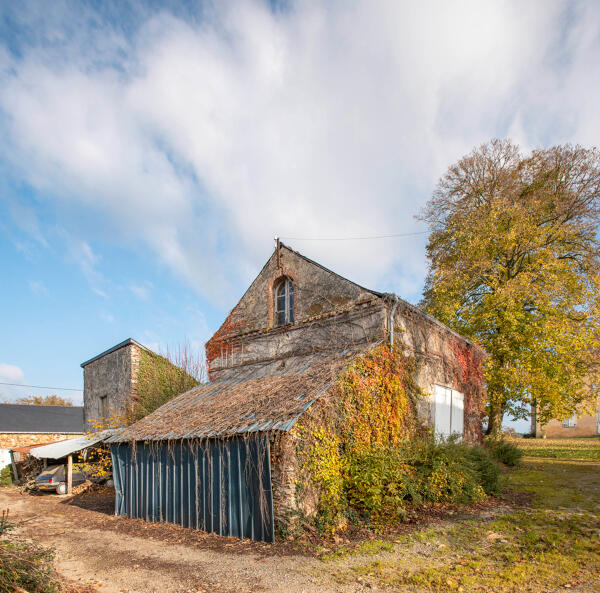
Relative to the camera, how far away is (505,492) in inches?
410

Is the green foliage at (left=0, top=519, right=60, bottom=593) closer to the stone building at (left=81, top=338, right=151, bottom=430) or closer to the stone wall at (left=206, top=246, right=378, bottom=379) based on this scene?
the stone wall at (left=206, top=246, right=378, bottom=379)

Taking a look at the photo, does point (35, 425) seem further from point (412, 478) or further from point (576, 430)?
point (576, 430)

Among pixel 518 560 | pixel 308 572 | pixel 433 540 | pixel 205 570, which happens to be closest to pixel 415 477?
pixel 433 540

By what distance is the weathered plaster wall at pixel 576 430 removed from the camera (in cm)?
3152

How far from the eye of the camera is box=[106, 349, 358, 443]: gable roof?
26.5ft

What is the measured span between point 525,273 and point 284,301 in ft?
30.4

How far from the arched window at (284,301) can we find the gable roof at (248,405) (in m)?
1.82

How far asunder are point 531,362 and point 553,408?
67.0 inches

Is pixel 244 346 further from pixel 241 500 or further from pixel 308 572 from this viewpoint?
pixel 308 572

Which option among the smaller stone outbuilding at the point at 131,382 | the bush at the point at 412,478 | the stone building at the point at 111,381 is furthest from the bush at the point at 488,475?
the stone building at the point at 111,381

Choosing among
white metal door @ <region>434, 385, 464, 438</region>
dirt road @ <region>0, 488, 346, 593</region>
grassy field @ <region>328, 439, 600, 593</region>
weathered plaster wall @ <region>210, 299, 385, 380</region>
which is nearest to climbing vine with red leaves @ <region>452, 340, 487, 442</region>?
white metal door @ <region>434, 385, 464, 438</region>

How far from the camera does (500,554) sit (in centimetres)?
617

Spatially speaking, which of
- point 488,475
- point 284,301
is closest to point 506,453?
point 488,475

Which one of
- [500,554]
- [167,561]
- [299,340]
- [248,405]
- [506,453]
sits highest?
[299,340]
